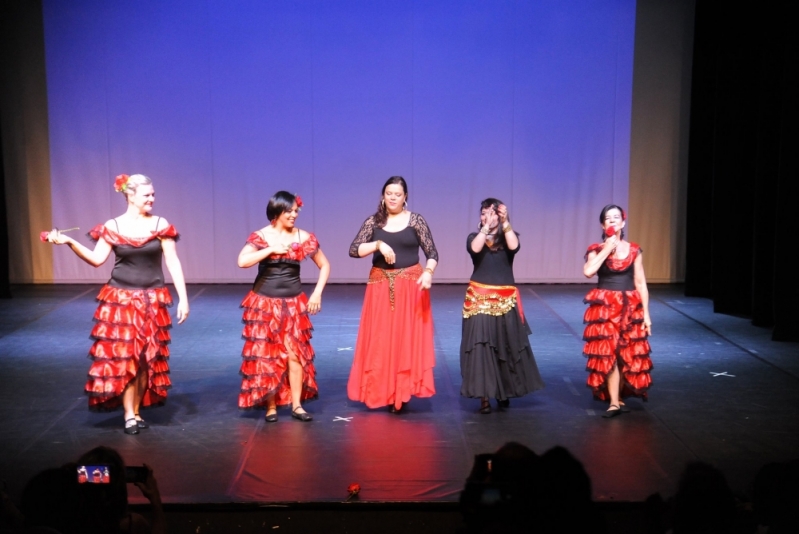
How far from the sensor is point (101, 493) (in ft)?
8.23

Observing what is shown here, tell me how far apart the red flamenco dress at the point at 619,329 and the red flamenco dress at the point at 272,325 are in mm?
1604

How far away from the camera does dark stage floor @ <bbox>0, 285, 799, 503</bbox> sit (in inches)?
169

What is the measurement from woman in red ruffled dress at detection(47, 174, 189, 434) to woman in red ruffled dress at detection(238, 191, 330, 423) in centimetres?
42

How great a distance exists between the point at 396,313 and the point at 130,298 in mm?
1433

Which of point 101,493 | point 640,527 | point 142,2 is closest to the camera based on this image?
point 101,493

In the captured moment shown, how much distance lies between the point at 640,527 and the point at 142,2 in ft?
26.7

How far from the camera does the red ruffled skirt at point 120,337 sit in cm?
486

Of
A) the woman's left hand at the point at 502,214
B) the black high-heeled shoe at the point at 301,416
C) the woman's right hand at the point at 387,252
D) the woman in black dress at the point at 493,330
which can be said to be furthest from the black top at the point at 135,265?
the woman's left hand at the point at 502,214

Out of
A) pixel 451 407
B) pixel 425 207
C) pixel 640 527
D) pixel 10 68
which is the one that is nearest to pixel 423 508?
pixel 640 527

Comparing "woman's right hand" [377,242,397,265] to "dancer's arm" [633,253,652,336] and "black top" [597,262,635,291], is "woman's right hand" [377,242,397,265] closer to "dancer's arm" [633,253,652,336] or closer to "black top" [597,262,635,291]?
"black top" [597,262,635,291]

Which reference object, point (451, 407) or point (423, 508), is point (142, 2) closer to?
point (451, 407)

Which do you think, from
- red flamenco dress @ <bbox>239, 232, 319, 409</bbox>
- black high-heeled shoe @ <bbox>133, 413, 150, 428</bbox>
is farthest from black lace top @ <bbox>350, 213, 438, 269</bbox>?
black high-heeled shoe @ <bbox>133, 413, 150, 428</bbox>

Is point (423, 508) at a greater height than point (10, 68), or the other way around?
point (10, 68)

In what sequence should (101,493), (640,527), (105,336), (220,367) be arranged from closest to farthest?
(101,493), (640,527), (105,336), (220,367)
